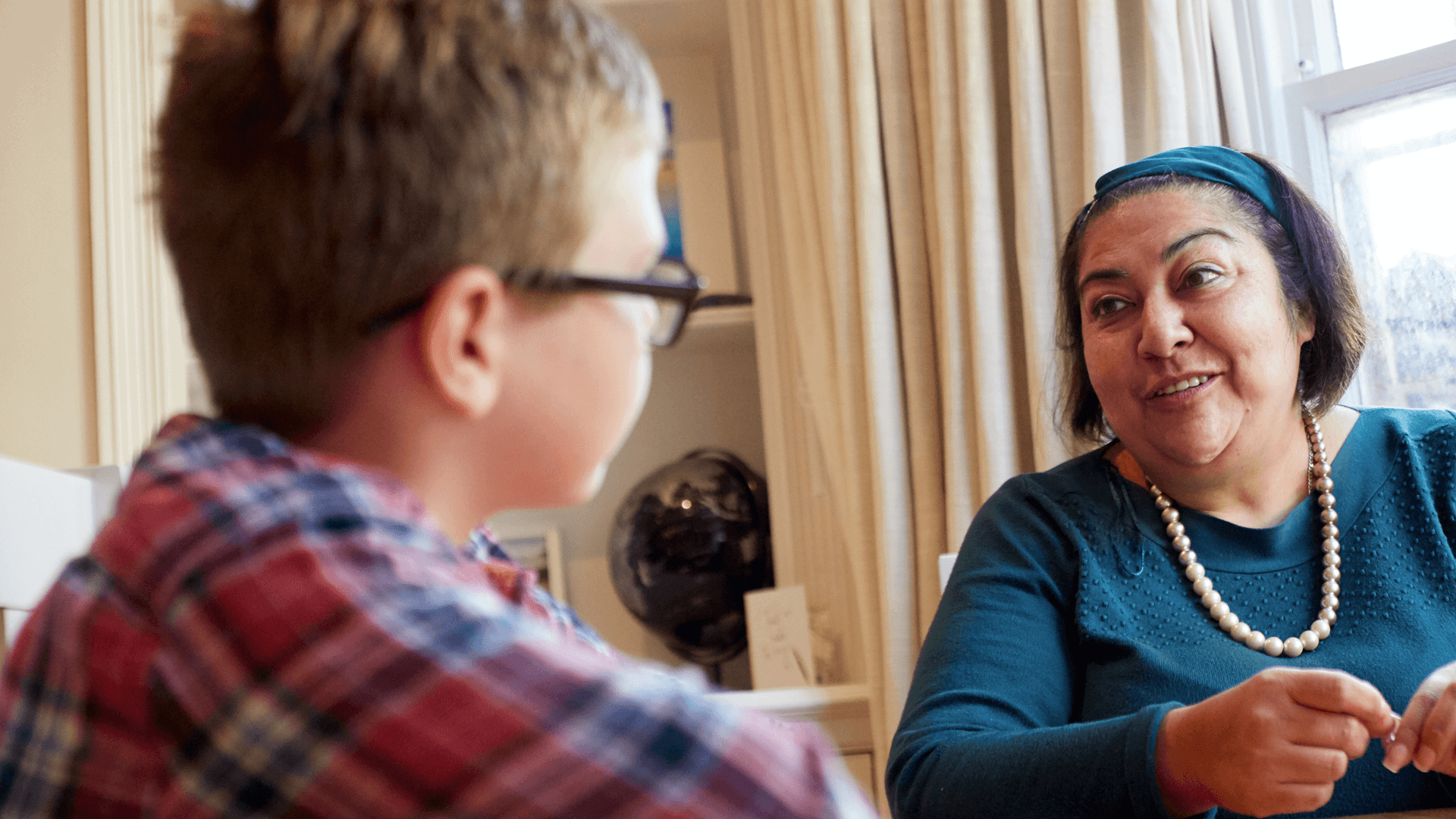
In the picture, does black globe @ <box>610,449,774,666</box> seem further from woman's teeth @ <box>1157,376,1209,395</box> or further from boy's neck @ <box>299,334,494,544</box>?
boy's neck @ <box>299,334,494,544</box>

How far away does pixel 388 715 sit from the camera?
365mm

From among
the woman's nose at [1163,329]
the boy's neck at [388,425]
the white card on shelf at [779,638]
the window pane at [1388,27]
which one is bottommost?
the white card on shelf at [779,638]

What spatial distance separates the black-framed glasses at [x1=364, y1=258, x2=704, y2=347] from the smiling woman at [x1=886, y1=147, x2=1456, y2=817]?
65cm

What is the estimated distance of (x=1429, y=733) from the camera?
0.95m

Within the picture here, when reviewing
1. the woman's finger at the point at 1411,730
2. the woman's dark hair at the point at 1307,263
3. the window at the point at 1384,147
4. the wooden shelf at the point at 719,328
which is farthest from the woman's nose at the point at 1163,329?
the wooden shelf at the point at 719,328

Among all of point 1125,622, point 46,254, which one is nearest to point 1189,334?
point 1125,622

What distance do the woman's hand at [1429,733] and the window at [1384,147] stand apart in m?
0.97

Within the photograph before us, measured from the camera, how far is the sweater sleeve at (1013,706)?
1.03 m

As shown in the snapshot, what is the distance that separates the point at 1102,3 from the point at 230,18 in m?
1.62

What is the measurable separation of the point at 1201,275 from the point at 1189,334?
0.23 ft

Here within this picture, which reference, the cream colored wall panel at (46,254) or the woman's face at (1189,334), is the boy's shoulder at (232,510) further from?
the cream colored wall panel at (46,254)

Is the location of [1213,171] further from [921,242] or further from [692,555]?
[692,555]

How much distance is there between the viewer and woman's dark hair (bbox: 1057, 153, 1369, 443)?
138 cm

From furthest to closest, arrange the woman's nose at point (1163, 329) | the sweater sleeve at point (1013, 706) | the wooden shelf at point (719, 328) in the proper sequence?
1. the wooden shelf at point (719, 328)
2. the woman's nose at point (1163, 329)
3. the sweater sleeve at point (1013, 706)
